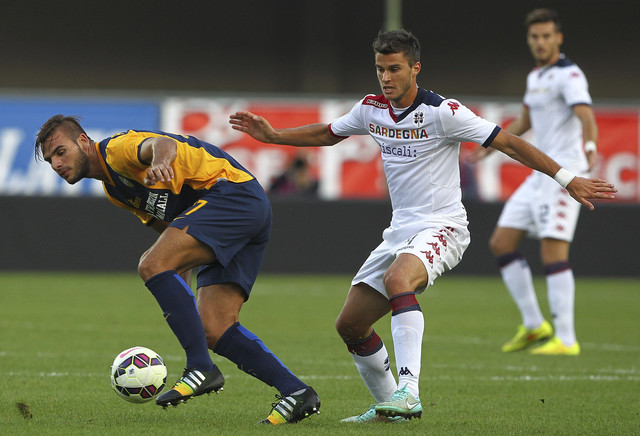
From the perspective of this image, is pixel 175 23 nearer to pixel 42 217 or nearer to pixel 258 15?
Result: pixel 258 15

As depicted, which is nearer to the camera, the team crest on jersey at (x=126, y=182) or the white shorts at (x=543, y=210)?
the team crest on jersey at (x=126, y=182)

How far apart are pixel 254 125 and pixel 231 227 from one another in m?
0.92

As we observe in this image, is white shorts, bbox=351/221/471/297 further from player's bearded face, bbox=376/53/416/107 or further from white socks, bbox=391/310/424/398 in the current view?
player's bearded face, bbox=376/53/416/107

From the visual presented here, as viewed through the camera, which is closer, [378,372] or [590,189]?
[590,189]

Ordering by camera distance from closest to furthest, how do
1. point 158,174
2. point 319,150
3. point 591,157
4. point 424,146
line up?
point 158,174 < point 424,146 < point 591,157 < point 319,150

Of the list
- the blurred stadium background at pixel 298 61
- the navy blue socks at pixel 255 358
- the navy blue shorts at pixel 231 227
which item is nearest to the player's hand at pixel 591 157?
the navy blue shorts at pixel 231 227

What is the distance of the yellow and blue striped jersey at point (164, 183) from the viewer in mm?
5633

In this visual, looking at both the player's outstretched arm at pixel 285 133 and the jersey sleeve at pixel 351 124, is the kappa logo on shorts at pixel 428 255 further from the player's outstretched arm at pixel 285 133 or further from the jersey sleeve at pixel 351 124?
the player's outstretched arm at pixel 285 133

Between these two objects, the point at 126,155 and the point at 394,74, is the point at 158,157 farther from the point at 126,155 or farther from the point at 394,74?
the point at 394,74

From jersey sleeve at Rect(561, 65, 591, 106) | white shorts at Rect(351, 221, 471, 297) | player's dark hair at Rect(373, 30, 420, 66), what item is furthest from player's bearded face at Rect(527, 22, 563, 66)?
white shorts at Rect(351, 221, 471, 297)

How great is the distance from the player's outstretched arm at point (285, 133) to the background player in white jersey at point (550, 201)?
3271mm

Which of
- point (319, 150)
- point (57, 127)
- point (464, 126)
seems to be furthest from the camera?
point (319, 150)

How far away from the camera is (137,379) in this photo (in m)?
5.50

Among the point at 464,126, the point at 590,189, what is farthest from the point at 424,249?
the point at 590,189
